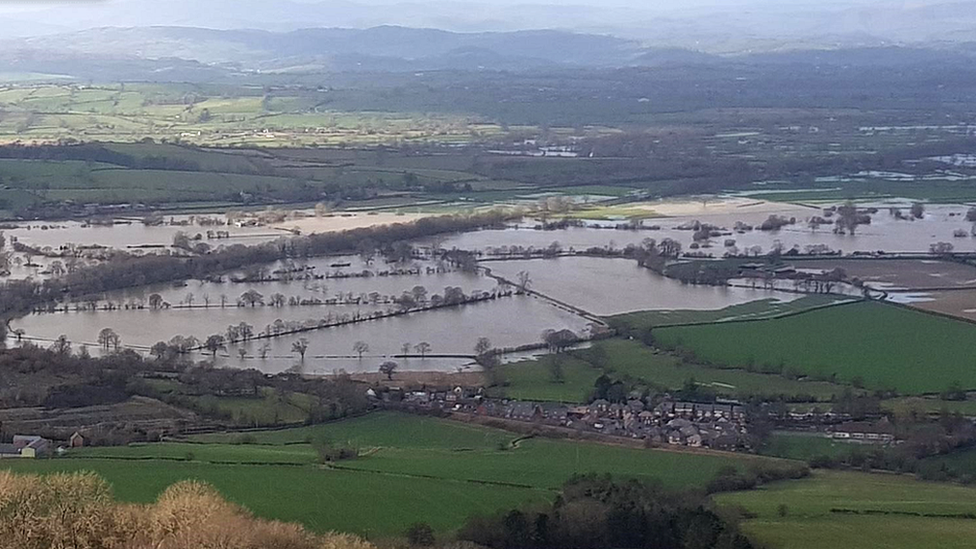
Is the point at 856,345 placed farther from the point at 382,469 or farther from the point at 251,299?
the point at 251,299

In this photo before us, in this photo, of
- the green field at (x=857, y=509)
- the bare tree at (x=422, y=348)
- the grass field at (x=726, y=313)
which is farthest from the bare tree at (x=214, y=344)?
the green field at (x=857, y=509)

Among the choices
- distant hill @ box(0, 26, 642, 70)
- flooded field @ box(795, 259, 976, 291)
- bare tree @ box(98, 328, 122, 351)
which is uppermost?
distant hill @ box(0, 26, 642, 70)

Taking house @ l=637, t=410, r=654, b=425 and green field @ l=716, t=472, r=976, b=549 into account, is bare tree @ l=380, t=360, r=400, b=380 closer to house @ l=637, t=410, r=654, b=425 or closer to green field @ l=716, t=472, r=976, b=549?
house @ l=637, t=410, r=654, b=425

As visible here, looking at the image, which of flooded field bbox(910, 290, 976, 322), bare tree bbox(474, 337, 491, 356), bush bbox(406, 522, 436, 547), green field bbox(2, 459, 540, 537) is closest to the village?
bare tree bbox(474, 337, 491, 356)

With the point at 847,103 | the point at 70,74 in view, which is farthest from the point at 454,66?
the point at 847,103

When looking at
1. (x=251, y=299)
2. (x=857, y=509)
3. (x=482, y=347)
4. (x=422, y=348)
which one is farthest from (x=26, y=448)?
(x=251, y=299)
